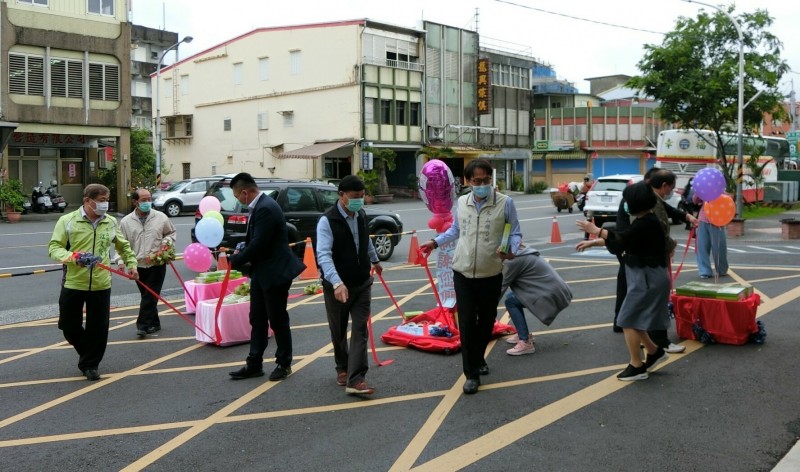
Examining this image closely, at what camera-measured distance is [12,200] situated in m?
28.3

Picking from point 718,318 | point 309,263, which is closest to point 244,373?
point 718,318

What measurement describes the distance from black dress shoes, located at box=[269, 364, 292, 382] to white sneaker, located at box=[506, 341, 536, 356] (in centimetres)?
217

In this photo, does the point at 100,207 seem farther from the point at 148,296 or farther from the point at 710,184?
the point at 710,184

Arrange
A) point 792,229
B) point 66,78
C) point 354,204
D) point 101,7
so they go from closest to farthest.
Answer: point 354,204, point 792,229, point 66,78, point 101,7

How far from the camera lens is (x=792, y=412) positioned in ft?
18.3

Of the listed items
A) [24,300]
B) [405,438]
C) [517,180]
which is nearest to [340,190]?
[405,438]

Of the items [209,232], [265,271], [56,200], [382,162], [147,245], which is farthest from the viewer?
[382,162]

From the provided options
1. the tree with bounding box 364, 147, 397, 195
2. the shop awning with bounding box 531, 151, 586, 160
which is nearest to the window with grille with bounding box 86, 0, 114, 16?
the tree with bounding box 364, 147, 397, 195

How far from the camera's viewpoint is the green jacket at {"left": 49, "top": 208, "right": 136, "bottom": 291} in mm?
6766

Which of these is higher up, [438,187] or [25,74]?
[25,74]

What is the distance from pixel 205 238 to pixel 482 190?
10.1 ft

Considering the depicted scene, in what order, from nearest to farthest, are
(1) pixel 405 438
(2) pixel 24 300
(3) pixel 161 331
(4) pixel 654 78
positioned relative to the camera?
(1) pixel 405 438
(3) pixel 161 331
(2) pixel 24 300
(4) pixel 654 78

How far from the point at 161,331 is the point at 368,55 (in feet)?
117

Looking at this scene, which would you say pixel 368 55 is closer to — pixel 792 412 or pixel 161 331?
pixel 161 331
